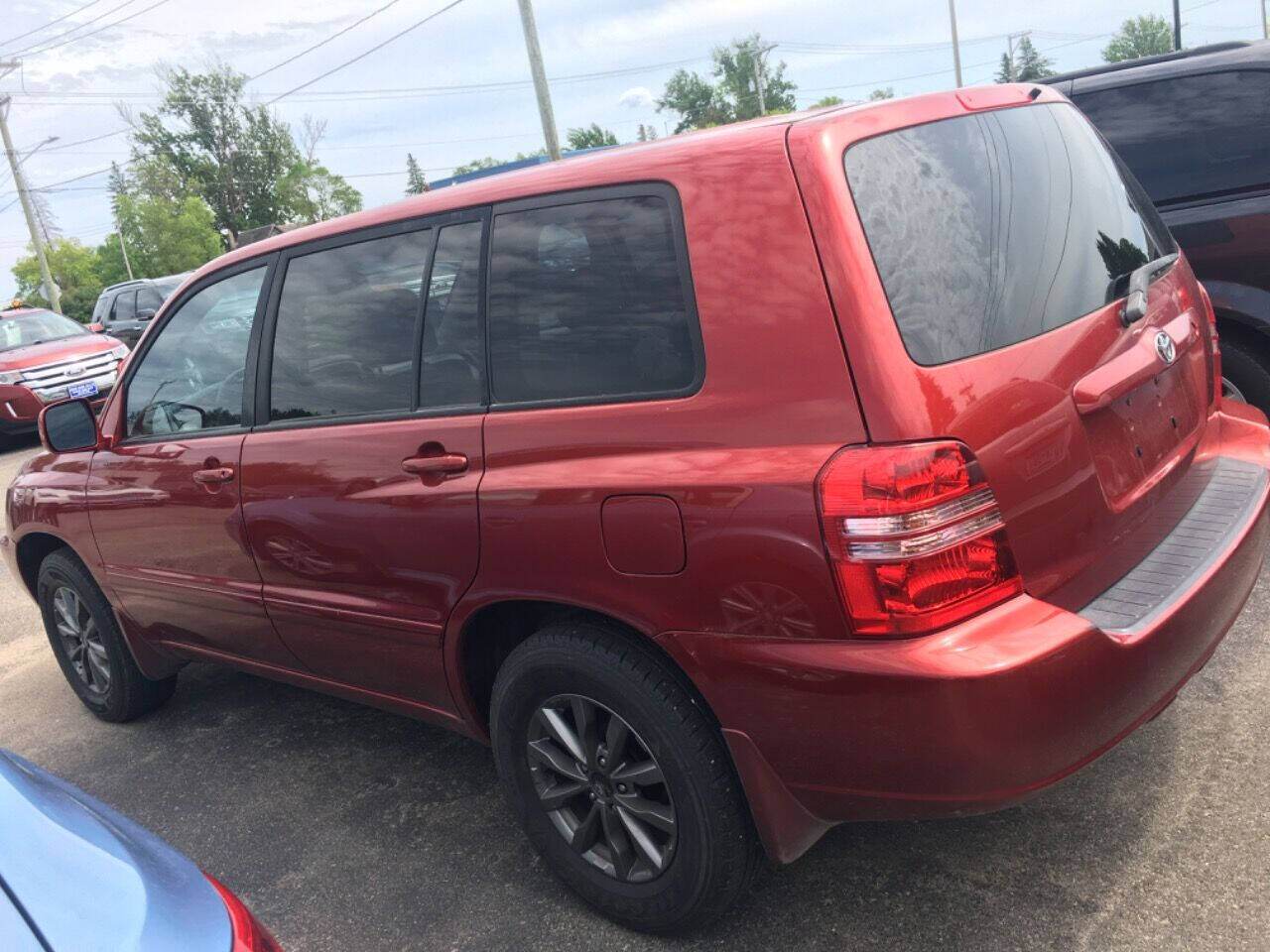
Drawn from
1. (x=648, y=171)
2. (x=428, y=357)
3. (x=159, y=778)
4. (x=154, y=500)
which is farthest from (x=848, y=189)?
(x=159, y=778)

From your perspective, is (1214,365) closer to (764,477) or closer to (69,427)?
(764,477)

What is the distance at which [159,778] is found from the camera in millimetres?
3963

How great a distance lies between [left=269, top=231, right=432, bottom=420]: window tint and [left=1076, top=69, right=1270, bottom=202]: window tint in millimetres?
3445

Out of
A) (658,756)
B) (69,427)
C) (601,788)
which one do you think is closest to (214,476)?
(69,427)

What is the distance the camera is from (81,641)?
15.0 ft

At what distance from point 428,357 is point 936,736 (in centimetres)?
158

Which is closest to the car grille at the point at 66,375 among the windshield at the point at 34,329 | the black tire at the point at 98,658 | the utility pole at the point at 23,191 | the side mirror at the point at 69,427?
the windshield at the point at 34,329

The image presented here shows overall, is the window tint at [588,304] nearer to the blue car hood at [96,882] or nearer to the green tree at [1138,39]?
the blue car hood at [96,882]

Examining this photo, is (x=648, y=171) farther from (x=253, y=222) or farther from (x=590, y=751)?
(x=253, y=222)

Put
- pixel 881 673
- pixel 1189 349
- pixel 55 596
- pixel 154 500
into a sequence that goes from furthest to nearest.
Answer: pixel 55 596 < pixel 154 500 < pixel 1189 349 < pixel 881 673

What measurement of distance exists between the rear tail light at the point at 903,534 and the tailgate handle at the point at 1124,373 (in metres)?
0.41

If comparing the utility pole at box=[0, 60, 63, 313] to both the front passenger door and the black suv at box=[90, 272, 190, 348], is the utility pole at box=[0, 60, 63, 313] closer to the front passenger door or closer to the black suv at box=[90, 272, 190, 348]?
the black suv at box=[90, 272, 190, 348]

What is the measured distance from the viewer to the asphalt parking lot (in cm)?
251

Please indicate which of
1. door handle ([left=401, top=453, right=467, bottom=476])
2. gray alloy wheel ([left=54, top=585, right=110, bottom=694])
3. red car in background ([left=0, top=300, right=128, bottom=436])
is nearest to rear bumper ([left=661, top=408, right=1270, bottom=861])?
door handle ([left=401, top=453, right=467, bottom=476])
